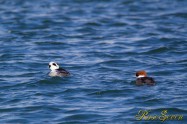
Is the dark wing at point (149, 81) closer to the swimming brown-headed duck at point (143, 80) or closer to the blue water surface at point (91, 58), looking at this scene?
the swimming brown-headed duck at point (143, 80)

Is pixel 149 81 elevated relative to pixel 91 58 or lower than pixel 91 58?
lower

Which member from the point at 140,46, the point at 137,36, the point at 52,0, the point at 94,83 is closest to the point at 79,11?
the point at 52,0

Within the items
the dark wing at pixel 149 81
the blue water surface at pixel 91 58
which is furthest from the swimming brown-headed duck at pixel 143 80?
the blue water surface at pixel 91 58

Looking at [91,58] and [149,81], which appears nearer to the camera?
[149,81]

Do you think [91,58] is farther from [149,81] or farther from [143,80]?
[149,81]

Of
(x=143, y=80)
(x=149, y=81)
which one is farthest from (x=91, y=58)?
(x=149, y=81)

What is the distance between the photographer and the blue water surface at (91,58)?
1440 cm

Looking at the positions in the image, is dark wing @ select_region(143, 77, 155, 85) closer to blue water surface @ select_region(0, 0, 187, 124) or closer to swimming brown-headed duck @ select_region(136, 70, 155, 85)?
swimming brown-headed duck @ select_region(136, 70, 155, 85)

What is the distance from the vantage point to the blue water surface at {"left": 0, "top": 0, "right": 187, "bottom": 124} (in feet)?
47.2

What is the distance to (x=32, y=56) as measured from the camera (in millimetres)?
21250

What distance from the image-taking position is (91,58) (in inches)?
819

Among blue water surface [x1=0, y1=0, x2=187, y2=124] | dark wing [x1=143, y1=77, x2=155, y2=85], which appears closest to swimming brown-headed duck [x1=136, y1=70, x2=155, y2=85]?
dark wing [x1=143, y1=77, x2=155, y2=85]

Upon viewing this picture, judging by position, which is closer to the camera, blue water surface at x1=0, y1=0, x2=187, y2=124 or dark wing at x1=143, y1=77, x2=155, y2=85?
blue water surface at x1=0, y1=0, x2=187, y2=124

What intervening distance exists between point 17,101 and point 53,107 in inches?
43.6
